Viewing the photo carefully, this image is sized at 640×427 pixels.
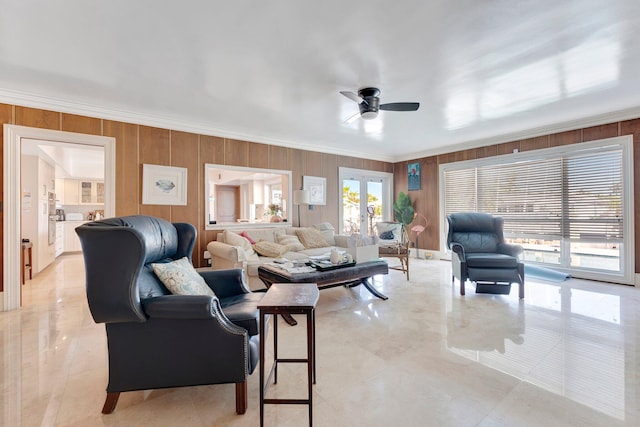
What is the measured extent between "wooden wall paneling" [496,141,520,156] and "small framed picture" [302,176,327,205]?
3.60 meters

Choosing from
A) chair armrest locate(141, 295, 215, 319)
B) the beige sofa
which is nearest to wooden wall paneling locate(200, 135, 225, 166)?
the beige sofa

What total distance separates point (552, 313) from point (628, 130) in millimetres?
3280

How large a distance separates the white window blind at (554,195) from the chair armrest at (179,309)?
5880 mm

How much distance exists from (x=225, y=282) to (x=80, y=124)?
3389mm

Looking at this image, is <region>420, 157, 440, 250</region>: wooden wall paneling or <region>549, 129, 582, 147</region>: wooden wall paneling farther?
<region>420, 157, 440, 250</region>: wooden wall paneling

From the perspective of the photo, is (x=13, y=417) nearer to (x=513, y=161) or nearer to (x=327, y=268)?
(x=327, y=268)

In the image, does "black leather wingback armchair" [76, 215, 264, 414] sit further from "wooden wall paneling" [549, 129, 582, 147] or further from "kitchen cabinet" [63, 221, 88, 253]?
"kitchen cabinet" [63, 221, 88, 253]

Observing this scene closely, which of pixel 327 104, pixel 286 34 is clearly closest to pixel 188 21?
pixel 286 34

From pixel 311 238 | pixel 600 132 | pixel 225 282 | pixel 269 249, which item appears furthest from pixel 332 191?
pixel 600 132

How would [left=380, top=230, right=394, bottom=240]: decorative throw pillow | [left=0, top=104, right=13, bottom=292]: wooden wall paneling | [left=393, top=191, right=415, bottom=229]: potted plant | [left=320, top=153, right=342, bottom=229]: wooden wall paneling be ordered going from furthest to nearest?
[left=393, top=191, right=415, bottom=229]: potted plant, [left=320, top=153, right=342, bottom=229]: wooden wall paneling, [left=380, top=230, right=394, bottom=240]: decorative throw pillow, [left=0, top=104, right=13, bottom=292]: wooden wall paneling

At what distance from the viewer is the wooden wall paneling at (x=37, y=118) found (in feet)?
11.6

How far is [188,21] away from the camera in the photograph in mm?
2225

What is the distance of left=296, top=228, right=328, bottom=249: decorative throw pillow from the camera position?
5.29m

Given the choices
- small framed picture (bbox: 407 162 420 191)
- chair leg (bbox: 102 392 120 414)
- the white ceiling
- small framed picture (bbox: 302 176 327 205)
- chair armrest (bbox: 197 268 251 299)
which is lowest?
chair leg (bbox: 102 392 120 414)
